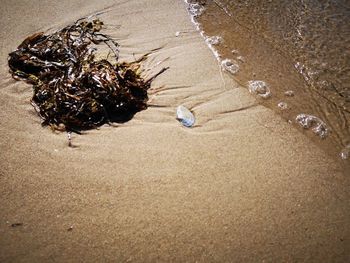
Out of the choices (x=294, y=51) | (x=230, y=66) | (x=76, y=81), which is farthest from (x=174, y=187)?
(x=294, y=51)

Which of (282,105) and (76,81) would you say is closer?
(76,81)

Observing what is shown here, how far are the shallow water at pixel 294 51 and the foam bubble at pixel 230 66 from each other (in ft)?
0.12

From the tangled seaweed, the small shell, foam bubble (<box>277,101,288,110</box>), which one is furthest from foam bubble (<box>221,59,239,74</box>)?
the small shell

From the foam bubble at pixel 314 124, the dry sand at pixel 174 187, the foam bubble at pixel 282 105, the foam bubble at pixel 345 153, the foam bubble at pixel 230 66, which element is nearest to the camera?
the dry sand at pixel 174 187

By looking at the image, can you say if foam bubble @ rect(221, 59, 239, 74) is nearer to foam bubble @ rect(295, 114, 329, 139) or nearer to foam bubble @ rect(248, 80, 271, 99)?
foam bubble @ rect(248, 80, 271, 99)

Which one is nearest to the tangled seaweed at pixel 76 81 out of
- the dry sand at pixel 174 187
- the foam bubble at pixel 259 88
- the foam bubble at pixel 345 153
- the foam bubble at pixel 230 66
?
the dry sand at pixel 174 187

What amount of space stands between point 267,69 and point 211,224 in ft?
6.65

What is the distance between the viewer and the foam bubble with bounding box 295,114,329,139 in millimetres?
2805

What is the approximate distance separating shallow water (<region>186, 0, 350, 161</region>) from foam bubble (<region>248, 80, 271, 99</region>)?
43mm

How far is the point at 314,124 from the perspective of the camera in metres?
2.87

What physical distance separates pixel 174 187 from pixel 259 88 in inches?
60.7

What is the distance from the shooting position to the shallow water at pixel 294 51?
9.82ft

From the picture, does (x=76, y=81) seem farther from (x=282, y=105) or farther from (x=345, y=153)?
(x=345, y=153)

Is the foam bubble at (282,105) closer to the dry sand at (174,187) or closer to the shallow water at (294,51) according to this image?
the shallow water at (294,51)
